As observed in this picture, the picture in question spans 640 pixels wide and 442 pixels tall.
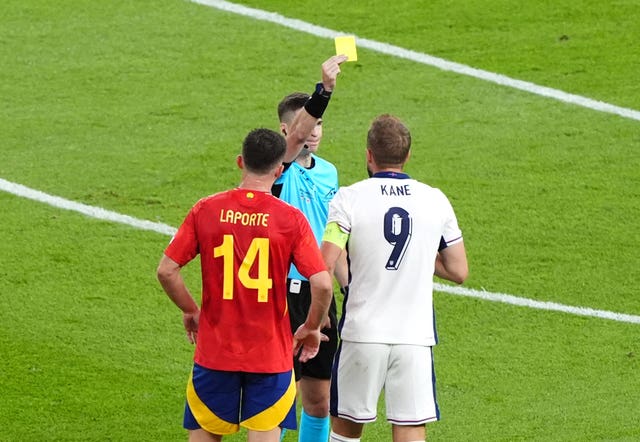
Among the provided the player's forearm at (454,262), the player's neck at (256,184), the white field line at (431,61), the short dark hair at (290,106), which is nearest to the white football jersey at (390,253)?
the player's forearm at (454,262)

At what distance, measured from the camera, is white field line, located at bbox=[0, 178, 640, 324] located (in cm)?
945

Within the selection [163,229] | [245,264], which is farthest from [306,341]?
[163,229]

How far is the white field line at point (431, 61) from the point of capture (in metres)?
12.3

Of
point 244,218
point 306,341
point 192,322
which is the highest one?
point 244,218

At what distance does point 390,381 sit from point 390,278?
1.61 feet

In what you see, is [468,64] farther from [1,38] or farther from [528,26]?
[1,38]

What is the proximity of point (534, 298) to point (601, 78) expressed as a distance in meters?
3.68

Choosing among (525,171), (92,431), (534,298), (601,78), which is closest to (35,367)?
(92,431)

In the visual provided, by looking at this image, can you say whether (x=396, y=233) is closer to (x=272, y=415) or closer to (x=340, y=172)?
(x=272, y=415)

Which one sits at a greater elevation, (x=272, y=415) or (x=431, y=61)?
(x=431, y=61)

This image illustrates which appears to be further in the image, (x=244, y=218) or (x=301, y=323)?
(x=301, y=323)

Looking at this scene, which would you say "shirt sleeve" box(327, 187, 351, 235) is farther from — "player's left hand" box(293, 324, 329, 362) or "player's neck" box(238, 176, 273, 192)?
"player's left hand" box(293, 324, 329, 362)

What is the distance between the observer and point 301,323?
7.20m

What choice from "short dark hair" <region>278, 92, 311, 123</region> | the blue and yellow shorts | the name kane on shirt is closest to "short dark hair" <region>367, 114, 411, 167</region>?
the name kane on shirt
